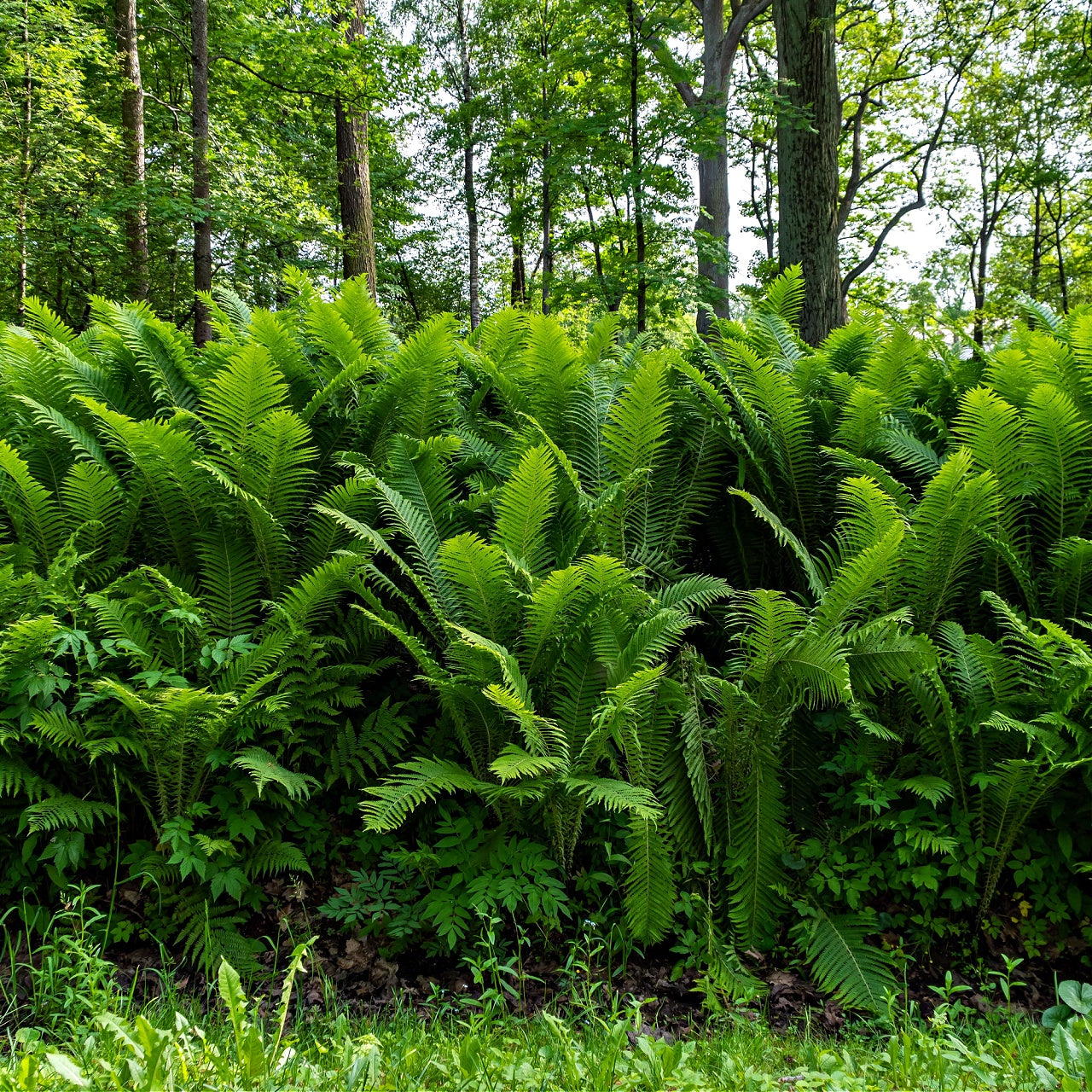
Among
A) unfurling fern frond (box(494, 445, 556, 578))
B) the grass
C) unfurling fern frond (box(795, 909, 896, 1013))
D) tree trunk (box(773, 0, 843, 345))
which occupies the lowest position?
unfurling fern frond (box(795, 909, 896, 1013))

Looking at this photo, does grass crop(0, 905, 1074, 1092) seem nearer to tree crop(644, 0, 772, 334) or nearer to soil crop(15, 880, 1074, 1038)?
soil crop(15, 880, 1074, 1038)

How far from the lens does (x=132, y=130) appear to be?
11.2 metres

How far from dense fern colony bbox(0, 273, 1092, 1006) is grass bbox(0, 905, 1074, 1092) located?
247mm

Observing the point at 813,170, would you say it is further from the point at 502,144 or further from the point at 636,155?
the point at 502,144

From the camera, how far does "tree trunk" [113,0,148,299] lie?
36.2ft

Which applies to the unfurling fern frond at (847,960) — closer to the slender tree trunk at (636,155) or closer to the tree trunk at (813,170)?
the tree trunk at (813,170)

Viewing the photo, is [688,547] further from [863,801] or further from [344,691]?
[344,691]

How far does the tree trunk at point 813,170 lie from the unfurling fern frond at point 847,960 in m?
4.75

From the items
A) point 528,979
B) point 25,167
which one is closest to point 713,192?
point 25,167

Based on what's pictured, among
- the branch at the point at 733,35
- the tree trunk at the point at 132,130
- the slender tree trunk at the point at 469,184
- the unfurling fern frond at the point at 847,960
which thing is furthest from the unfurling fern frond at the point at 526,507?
the slender tree trunk at the point at 469,184

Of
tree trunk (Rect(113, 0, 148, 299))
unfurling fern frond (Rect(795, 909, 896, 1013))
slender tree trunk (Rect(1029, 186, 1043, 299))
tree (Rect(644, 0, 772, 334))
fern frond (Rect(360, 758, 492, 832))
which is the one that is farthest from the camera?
slender tree trunk (Rect(1029, 186, 1043, 299))

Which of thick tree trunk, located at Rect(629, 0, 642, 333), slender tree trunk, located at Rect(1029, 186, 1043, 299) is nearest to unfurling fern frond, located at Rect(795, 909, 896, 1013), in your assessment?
thick tree trunk, located at Rect(629, 0, 642, 333)

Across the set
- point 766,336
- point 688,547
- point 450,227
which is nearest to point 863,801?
point 688,547

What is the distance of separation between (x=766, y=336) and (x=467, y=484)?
1732mm
